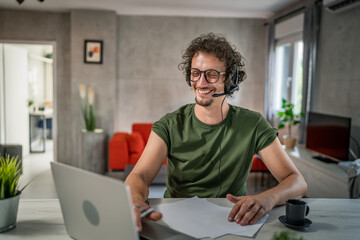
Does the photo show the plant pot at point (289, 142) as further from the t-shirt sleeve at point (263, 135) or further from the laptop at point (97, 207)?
the laptop at point (97, 207)

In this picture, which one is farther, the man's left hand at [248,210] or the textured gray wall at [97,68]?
the textured gray wall at [97,68]

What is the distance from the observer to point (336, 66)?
3771 mm

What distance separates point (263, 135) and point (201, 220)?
1.89ft

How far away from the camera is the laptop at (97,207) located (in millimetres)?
687

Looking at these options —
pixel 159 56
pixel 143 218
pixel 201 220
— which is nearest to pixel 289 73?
pixel 159 56

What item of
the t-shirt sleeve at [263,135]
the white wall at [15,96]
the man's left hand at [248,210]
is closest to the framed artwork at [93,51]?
the white wall at [15,96]

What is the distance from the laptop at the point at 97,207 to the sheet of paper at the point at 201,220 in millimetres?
57

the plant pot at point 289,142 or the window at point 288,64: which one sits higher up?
the window at point 288,64

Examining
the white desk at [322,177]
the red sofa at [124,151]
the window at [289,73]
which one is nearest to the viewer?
the white desk at [322,177]

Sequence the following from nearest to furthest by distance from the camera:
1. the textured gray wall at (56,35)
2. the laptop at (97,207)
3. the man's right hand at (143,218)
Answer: the laptop at (97,207), the man's right hand at (143,218), the textured gray wall at (56,35)

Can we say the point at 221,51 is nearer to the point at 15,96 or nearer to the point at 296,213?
the point at 296,213

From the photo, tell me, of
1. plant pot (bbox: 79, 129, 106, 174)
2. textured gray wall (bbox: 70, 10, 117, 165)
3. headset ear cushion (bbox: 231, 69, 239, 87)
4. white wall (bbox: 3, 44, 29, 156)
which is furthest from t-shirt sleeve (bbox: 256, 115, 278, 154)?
white wall (bbox: 3, 44, 29, 156)

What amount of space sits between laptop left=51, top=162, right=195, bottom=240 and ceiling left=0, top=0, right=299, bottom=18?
4199 mm

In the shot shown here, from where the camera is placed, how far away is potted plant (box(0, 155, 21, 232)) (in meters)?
0.94
